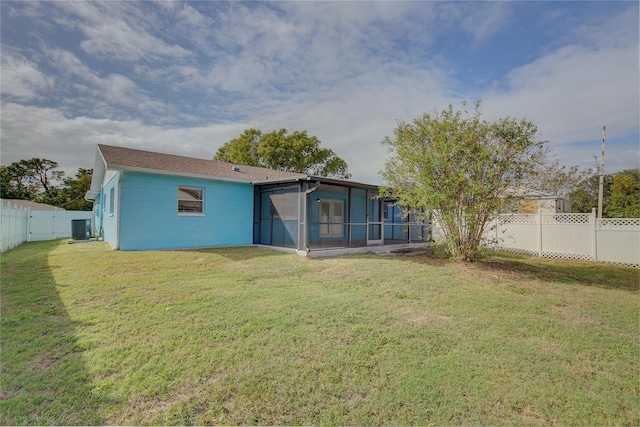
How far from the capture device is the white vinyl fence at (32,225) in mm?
10744

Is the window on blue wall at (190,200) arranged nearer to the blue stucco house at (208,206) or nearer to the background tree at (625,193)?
the blue stucco house at (208,206)

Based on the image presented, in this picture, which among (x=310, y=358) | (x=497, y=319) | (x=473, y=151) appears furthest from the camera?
(x=473, y=151)

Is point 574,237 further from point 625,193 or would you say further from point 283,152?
point 625,193

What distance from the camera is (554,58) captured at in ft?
28.9

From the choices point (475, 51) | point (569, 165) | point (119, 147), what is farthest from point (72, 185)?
point (569, 165)

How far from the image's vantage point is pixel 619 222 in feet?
33.9

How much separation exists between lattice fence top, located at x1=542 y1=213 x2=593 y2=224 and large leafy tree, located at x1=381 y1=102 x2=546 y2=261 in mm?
4662

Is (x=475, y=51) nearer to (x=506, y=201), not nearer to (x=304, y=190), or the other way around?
(x=506, y=201)

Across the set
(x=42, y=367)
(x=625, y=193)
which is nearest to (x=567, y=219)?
(x=42, y=367)

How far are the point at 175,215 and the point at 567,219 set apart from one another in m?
14.6

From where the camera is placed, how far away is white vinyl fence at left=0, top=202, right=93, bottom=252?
10.7 meters

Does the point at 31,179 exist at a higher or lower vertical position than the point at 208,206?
higher

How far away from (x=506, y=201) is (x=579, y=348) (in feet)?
18.3

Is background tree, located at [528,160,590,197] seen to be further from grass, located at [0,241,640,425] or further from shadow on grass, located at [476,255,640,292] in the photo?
grass, located at [0,241,640,425]
